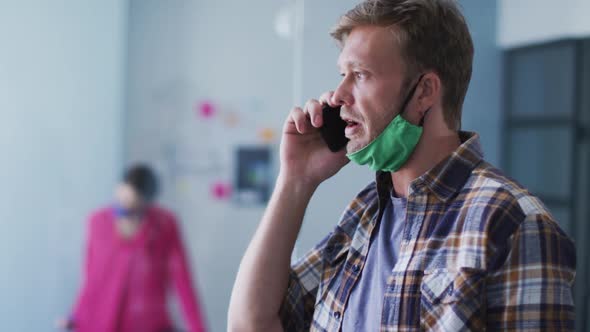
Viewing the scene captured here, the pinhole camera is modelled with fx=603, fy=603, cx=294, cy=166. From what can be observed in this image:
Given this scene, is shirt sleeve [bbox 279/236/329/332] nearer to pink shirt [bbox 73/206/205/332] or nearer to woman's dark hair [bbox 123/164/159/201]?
pink shirt [bbox 73/206/205/332]

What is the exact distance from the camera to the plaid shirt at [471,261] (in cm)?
66

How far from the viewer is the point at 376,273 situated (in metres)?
0.84

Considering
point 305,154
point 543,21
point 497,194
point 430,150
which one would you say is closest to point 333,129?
point 305,154

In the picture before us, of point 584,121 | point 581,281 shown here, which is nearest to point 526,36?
point 584,121

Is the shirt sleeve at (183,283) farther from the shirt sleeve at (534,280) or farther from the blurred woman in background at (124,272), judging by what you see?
the shirt sleeve at (534,280)

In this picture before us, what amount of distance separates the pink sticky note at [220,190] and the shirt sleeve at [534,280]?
1957 millimetres

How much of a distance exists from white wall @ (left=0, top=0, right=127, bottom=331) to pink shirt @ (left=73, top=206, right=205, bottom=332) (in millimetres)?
67

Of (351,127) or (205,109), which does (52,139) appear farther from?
(351,127)

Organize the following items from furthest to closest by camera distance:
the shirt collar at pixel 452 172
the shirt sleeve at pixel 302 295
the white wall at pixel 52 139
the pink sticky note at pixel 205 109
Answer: the pink sticky note at pixel 205 109, the white wall at pixel 52 139, the shirt sleeve at pixel 302 295, the shirt collar at pixel 452 172

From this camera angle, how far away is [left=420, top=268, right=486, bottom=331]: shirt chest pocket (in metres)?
0.68

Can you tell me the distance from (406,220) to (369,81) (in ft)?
0.67

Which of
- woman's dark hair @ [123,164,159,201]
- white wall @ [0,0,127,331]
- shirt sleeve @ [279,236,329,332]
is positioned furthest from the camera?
woman's dark hair @ [123,164,159,201]

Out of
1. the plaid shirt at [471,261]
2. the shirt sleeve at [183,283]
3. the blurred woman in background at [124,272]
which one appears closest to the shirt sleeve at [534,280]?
the plaid shirt at [471,261]

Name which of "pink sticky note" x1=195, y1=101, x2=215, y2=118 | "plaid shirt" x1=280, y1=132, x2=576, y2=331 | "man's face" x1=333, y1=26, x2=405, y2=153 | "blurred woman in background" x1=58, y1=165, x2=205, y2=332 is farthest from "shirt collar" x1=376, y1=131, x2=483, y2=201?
"pink sticky note" x1=195, y1=101, x2=215, y2=118
